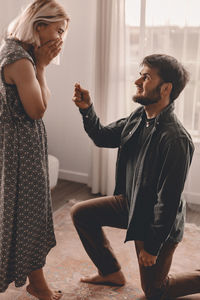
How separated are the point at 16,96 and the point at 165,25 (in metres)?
1.82

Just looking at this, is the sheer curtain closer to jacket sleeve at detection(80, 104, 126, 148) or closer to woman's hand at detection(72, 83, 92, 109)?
jacket sleeve at detection(80, 104, 126, 148)

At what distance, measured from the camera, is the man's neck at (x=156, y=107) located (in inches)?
67.6

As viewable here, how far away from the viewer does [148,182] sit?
1.63m

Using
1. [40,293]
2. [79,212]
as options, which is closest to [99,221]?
[79,212]

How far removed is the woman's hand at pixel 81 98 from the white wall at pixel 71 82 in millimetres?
1343

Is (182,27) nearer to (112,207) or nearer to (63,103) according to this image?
(63,103)

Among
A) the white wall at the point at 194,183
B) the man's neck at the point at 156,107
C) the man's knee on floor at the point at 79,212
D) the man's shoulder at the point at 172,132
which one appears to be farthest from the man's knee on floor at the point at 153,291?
the white wall at the point at 194,183

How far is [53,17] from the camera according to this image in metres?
1.42

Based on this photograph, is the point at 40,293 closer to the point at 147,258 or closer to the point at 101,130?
the point at 147,258

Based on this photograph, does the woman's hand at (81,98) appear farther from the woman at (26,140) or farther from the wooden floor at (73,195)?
the wooden floor at (73,195)

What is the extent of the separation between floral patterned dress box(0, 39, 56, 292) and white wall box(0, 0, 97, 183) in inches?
67.5

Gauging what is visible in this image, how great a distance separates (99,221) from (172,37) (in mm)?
1724

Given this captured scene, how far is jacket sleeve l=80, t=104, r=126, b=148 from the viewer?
1.87 m

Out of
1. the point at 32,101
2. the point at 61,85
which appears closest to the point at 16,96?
the point at 32,101
